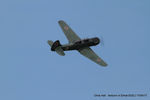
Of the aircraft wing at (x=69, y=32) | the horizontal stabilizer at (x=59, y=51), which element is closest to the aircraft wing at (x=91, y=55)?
the aircraft wing at (x=69, y=32)

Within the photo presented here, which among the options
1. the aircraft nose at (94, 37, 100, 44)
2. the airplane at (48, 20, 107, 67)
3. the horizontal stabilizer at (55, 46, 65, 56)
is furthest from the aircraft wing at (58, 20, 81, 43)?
the horizontal stabilizer at (55, 46, 65, 56)

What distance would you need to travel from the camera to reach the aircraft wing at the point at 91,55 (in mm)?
45125

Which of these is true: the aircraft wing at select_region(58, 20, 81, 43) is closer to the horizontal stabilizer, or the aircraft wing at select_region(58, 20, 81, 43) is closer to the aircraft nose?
the aircraft nose

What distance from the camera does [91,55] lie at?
46.8m

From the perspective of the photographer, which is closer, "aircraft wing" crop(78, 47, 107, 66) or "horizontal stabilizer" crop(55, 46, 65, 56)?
"aircraft wing" crop(78, 47, 107, 66)

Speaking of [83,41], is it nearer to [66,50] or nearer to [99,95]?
[66,50]

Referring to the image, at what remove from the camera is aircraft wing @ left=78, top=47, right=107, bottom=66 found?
45125 mm

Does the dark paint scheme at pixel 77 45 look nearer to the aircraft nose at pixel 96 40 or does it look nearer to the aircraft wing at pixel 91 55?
the aircraft wing at pixel 91 55

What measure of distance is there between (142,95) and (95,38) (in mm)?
16859

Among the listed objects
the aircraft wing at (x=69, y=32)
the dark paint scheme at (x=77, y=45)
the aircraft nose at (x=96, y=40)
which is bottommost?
the dark paint scheme at (x=77, y=45)

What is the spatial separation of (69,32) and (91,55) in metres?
6.67

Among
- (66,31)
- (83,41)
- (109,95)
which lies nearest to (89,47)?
(83,41)

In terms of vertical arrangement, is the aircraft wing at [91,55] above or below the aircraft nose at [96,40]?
below

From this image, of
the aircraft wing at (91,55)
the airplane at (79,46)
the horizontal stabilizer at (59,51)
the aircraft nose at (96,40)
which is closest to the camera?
the aircraft wing at (91,55)
